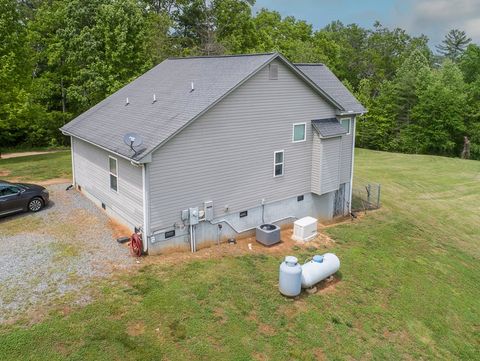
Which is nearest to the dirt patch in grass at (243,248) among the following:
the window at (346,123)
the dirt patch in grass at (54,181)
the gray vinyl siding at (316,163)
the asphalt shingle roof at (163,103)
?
the gray vinyl siding at (316,163)

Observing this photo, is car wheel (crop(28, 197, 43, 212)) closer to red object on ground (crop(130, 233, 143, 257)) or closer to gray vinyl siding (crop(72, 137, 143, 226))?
gray vinyl siding (crop(72, 137, 143, 226))

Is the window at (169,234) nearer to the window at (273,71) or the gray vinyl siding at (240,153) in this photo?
the gray vinyl siding at (240,153)

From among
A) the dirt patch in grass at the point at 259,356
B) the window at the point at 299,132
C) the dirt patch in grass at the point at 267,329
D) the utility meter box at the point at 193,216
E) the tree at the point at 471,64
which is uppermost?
the tree at the point at 471,64

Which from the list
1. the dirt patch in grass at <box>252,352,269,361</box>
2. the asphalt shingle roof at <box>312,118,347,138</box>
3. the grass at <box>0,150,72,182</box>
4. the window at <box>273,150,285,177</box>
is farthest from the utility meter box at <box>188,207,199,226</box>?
the grass at <box>0,150,72,182</box>

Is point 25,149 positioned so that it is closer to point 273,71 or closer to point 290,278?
point 273,71

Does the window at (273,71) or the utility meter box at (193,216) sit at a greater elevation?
the window at (273,71)

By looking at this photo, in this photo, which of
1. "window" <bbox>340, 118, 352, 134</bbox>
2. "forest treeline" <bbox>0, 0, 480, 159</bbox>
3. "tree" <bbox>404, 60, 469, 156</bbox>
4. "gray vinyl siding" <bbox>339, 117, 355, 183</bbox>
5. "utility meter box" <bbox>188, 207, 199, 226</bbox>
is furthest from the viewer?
"tree" <bbox>404, 60, 469, 156</bbox>

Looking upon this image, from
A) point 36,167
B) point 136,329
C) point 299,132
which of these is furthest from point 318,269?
point 36,167
